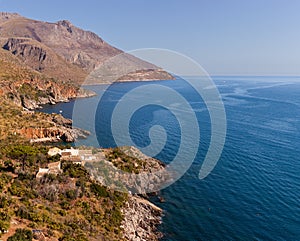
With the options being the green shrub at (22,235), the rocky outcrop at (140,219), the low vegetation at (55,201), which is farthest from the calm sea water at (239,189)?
the green shrub at (22,235)

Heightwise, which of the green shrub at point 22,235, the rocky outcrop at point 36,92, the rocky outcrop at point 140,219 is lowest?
the rocky outcrop at point 140,219

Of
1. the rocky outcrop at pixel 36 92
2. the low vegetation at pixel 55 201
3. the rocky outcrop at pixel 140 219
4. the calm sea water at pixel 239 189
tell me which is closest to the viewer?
the low vegetation at pixel 55 201

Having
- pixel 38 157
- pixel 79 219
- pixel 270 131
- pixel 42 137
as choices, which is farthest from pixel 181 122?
pixel 79 219

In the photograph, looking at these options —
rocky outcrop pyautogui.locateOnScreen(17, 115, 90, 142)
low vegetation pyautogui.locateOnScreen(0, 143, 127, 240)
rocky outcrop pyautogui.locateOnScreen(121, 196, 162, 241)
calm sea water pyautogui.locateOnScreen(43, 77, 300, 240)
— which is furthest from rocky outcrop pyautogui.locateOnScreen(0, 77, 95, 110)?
rocky outcrop pyautogui.locateOnScreen(121, 196, 162, 241)

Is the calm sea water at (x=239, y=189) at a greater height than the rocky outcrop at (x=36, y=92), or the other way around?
the rocky outcrop at (x=36, y=92)

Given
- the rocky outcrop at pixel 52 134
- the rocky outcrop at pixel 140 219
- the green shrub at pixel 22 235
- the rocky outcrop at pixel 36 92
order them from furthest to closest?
the rocky outcrop at pixel 36 92
the rocky outcrop at pixel 52 134
the rocky outcrop at pixel 140 219
the green shrub at pixel 22 235

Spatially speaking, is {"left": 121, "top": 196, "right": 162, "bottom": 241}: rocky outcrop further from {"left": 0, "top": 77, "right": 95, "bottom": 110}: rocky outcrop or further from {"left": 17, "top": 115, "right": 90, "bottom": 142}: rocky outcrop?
{"left": 0, "top": 77, "right": 95, "bottom": 110}: rocky outcrop

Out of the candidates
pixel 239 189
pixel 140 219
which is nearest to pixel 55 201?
pixel 140 219

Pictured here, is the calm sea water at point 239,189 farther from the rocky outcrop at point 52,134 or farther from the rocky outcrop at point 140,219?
the rocky outcrop at point 52,134
